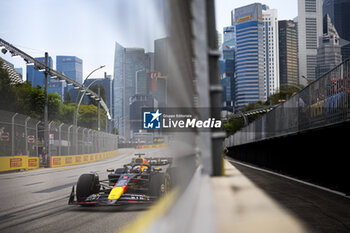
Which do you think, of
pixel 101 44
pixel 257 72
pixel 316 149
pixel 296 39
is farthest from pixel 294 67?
pixel 101 44

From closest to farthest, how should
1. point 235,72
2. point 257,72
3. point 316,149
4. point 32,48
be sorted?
point 32,48 < point 316,149 < point 257,72 < point 235,72

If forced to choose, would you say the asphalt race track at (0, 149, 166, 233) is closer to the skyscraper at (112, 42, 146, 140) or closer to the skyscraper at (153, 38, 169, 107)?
the skyscraper at (112, 42, 146, 140)

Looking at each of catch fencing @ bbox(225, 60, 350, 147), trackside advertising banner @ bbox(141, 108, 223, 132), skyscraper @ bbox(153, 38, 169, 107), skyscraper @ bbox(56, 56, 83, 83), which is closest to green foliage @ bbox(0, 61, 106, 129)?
skyscraper @ bbox(56, 56, 83, 83)

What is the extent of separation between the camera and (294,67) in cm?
18625

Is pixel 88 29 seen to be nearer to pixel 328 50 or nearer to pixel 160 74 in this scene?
pixel 160 74

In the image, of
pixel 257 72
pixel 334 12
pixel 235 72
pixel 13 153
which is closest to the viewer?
pixel 13 153

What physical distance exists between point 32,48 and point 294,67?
19273 cm

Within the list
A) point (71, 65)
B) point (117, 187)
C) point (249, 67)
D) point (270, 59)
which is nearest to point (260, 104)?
point (249, 67)

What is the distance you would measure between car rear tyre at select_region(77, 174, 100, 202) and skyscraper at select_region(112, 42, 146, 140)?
500cm

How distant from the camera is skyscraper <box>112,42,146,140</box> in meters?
1.90

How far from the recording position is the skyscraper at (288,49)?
18138 cm

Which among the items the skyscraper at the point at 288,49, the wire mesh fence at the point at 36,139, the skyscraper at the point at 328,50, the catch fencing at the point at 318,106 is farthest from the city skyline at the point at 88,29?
the skyscraper at the point at 328,50

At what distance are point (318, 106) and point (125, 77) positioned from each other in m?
11.0

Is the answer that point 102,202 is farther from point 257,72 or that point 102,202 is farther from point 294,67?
point 294,67
